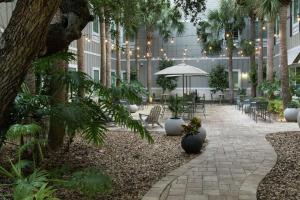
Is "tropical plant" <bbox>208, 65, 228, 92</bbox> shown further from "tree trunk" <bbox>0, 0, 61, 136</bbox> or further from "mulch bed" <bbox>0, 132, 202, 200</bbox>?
"tree trunk" <bbox>0, 0, 61, 136</bbox>

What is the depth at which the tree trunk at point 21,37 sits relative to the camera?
357cm

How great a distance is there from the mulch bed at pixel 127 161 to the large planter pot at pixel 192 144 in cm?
15

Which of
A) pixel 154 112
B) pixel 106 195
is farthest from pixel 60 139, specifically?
pixel 154 112

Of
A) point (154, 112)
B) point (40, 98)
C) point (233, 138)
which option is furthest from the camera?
point (154, 112)

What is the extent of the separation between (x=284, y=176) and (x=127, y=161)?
2878 millimetres

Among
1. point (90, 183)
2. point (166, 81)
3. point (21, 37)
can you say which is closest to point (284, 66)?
point (90, 183)

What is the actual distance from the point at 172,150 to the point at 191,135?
29.1 inches

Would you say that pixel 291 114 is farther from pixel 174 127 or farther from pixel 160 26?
pixel 160 26

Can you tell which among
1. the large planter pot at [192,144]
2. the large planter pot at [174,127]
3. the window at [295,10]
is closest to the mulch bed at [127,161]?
the large planter pot at [192,144]

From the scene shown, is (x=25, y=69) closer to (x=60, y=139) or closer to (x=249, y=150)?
(x=60, y=139)

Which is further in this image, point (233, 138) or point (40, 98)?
point (233, 138)

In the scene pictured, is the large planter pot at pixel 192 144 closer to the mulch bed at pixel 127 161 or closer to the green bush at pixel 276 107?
the mulch bed at pixel 127 161

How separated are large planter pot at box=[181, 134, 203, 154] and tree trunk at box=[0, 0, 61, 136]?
16.9 feet

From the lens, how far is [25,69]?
147 inches
